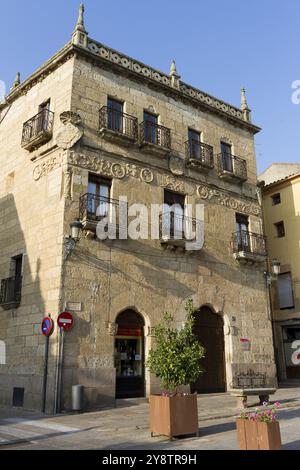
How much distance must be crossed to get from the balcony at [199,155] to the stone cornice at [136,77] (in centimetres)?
204

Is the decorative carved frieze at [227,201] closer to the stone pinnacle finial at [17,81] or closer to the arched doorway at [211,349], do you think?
the arched doorway at [211,349]

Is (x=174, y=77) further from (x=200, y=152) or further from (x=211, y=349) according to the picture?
(x=211, y=349)

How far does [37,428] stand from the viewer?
10.4 m

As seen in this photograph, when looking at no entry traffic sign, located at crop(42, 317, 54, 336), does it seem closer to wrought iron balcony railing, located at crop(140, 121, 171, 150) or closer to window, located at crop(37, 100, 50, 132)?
window, located at crop(37, 100, 50, 132)

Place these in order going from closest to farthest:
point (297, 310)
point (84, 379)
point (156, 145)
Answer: point (84, 379)
point (156, 145)
point (297, 310)

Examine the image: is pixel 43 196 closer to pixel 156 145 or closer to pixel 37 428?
pixel 156 145

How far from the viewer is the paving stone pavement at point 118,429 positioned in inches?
325

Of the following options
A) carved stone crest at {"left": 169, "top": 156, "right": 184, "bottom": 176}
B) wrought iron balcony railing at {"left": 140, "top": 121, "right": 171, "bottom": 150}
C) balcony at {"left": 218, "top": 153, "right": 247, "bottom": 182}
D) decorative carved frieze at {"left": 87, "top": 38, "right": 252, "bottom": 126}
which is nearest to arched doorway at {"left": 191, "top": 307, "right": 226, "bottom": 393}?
carved stone crest at {"left": 169, "top": 156, "right": 184, "bottom": 176}

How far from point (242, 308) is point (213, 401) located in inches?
203

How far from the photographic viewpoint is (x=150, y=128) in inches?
715

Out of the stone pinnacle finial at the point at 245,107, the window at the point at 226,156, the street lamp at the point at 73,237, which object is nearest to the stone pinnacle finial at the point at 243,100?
the stone pinnacle finial at the point at 245,107

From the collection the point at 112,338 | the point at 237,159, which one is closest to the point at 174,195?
the point at 237,159

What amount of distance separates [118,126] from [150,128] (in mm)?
1584

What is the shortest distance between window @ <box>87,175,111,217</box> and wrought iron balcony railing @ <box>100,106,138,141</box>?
198 cm
